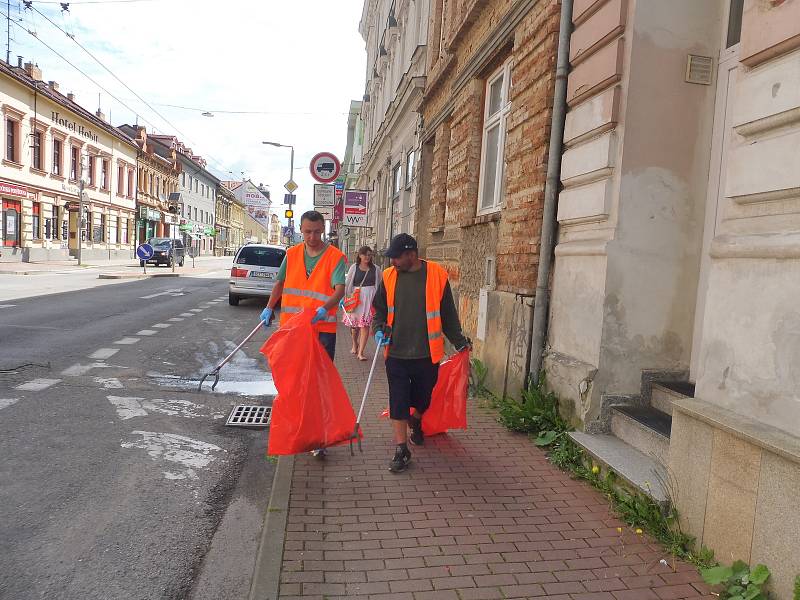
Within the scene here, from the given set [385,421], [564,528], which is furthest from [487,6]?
[564,528]

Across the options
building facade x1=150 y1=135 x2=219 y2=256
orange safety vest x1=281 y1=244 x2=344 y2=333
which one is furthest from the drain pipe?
building facade x1=150 y1=135 x2=219 y2=256

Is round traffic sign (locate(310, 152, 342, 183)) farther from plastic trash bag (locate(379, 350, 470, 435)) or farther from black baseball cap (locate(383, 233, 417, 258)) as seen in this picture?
black baseball cap (locate(383, 233, 417, 258))

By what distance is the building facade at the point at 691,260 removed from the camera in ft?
9.45

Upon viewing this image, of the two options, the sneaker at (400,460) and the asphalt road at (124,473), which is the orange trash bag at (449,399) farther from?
the asphalt road at (124,473)

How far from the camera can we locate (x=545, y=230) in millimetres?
5645

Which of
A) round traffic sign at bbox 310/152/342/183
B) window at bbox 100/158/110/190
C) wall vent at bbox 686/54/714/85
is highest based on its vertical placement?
window at bbox 100/158/110/190

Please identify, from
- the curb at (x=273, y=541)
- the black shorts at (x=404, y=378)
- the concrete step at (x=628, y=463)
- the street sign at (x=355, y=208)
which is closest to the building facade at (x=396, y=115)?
the street sign at (x=355, y=208)

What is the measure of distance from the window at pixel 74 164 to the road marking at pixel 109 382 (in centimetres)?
3543

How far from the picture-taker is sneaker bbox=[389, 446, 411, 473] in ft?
14.6

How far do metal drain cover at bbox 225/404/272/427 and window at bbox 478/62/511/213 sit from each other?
3.74 m

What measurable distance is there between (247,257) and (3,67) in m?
21.7

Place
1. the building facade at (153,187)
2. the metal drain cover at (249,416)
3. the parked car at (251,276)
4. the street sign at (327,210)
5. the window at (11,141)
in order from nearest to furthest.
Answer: the metal drain cover at (249,416), the parked car at (251,276), the street sign at (327,210), the window at (11,141), the building facade at (153,187)

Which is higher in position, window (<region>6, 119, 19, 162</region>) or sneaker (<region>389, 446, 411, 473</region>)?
window (<region>6, 119, 19, 162</region>)

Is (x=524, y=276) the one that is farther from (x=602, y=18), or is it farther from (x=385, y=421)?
(x=602, y=18)
